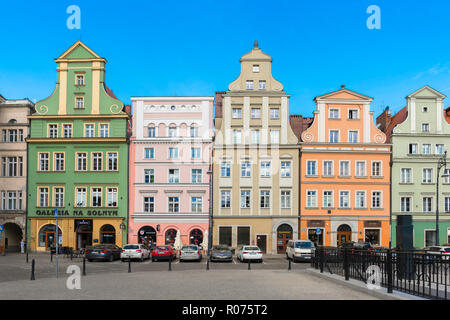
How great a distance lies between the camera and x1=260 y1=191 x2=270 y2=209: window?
4225 centimetres

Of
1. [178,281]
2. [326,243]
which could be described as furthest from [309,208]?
[178,281]

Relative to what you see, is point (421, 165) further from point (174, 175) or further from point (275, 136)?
point (174, 175)

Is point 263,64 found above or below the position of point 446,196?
above

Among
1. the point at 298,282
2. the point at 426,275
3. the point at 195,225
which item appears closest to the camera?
the point at 426,275

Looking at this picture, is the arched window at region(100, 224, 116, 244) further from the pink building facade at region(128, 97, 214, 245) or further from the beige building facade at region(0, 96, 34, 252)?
the beige building facade at region(0, 96, 34, 252)

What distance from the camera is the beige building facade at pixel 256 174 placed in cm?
4206

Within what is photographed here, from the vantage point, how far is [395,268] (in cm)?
1456

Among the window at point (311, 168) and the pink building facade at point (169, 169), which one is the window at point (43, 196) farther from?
the window at point (311, 168)

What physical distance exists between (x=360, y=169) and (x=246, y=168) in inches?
418

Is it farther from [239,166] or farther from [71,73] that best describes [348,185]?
[71,73]

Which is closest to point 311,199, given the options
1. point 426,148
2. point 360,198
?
point 360,198

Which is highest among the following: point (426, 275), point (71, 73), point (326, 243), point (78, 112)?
point (71, 73)

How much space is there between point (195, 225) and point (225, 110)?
1094cm

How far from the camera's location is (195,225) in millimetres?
42250
